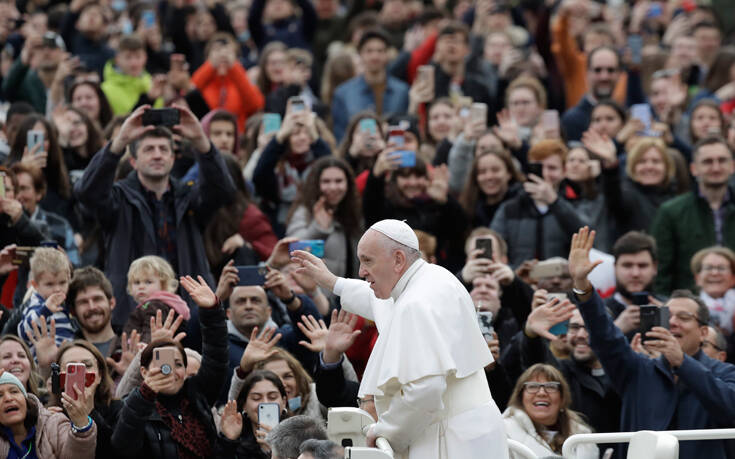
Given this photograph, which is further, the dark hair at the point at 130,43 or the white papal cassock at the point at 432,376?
the dark hair at the point at 130,43

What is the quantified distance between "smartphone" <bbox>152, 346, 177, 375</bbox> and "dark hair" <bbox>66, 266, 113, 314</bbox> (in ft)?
4.56

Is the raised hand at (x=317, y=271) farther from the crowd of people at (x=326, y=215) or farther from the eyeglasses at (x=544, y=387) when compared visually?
the eyeglasses at (x=544, y=387)

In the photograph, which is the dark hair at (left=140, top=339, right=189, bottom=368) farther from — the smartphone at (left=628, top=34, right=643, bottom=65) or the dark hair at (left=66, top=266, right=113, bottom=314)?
the smartphone at (left=628, top=34, right=643, bottom=65)

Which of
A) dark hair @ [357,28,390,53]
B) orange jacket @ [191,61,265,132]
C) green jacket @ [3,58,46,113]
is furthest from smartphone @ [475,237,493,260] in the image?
green jacket @ [3,58,46,113]

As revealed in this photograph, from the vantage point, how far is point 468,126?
530 inches

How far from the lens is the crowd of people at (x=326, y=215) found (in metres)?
9.34

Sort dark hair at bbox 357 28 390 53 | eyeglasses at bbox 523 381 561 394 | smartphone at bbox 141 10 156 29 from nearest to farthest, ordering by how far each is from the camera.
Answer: eyeglasses at bbox 523 381 561 394 → dark hair at bbox 357 28 390 53 → smartphone at bbox 141 10 156 29

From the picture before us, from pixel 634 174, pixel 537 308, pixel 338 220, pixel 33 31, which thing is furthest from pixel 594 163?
pixel 33 31

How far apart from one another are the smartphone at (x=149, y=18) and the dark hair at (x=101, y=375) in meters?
8.33

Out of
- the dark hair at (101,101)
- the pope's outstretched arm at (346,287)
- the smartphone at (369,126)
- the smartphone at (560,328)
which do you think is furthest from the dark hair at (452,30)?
the pope's outstretched arm at (346,287)

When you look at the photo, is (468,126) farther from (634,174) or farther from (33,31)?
(33,31)

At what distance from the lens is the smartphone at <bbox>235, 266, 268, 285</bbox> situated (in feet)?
33.5

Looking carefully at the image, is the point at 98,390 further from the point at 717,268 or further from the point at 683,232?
the point at 683,232

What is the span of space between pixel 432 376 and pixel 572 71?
10.4 metres
